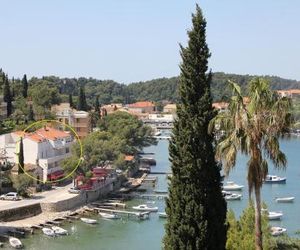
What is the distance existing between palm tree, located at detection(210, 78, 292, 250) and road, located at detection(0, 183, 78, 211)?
33691mm

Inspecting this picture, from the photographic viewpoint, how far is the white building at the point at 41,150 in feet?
183

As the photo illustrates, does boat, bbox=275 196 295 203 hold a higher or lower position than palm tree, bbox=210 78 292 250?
lower

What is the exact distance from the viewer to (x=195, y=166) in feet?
45.5

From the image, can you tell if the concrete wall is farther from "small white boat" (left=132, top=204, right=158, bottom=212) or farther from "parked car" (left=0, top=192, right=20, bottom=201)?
"small white boat" (left=132, top=204, right=158, bottom=212)

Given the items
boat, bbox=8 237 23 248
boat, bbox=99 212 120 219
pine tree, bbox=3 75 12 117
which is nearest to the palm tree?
boat, bbox=8 237 23 248

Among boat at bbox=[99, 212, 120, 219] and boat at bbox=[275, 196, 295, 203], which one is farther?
boat at bbox=[275, 196, 295, 203]

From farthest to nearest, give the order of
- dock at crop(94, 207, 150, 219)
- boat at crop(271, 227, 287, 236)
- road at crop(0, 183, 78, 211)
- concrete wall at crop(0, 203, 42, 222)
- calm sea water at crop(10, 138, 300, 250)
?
dock at crop(94, 207, 150, 219), road at crop(0, 183, 78, 211), concrete wall at crop(0, 203, 42, 222), boat at crop(271, 227, 287, 236), calm sea water at crop(10, 138, 300, 250)

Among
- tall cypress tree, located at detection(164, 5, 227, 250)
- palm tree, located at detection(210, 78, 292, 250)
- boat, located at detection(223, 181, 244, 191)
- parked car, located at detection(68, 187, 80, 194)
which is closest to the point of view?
palm tree, located at detection(210, 78, 292, 250)

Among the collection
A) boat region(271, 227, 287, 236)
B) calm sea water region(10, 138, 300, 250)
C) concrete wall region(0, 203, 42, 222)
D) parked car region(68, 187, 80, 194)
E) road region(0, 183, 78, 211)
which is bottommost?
calm sea water region(10, 138, 300, 250)

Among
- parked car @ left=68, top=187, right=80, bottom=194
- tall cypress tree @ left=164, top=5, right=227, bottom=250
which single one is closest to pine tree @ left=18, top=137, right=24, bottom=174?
parked car @ left=68, top=187, right=80, bottom=194

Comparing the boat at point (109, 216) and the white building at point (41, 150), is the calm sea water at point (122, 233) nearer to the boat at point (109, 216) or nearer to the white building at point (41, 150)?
the boat at point (109, 216)

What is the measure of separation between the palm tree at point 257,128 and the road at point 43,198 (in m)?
33.7

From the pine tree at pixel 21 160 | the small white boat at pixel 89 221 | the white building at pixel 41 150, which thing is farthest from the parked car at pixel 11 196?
the white building at pixel 41 150

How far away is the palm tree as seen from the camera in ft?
39.5
